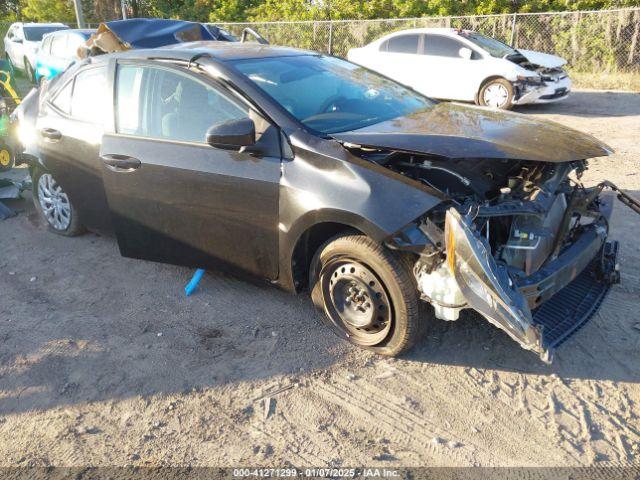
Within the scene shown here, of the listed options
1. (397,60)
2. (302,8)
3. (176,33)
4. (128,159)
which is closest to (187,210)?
(128,159)

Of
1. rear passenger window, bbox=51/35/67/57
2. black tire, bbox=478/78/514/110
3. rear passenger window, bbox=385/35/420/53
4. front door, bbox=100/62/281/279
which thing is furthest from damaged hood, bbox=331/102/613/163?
rear passenger window, bbox=51/35/67/57

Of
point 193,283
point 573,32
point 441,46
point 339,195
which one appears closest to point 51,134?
point 193,283

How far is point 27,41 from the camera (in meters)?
16.7

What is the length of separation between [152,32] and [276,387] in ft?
13.8

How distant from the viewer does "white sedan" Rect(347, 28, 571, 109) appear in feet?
36.4

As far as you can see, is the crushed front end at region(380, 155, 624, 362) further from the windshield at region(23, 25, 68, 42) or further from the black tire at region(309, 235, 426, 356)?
the windshield at region(23, 25, 68, 42)

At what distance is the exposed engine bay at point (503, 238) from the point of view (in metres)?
2.79

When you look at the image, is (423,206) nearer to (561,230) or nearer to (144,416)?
(561,230)

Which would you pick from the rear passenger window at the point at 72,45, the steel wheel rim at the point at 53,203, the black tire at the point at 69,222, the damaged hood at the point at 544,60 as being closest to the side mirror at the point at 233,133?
the black tire at the point at 69,222

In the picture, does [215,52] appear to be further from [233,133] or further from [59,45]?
[59,45]

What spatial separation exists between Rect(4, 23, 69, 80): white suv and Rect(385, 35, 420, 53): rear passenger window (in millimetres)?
10446

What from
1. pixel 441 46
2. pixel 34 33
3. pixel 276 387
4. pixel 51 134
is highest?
pixel 34 33

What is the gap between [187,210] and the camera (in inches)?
151

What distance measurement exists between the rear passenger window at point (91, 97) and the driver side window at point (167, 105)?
226 millimetres
